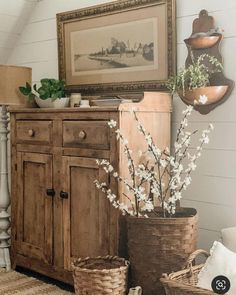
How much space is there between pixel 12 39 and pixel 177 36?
1.54m

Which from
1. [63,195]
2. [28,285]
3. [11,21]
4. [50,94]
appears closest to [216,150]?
[63,195]

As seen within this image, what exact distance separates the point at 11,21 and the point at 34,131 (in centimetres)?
105

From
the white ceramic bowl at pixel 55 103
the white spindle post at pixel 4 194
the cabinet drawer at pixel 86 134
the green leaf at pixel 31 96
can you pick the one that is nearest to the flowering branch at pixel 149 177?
the cabinet drawer at pixel 86 134

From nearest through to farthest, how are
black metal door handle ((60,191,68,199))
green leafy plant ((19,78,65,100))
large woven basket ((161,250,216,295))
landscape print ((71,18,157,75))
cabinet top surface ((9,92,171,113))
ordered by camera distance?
1. large woven basket ((161,250,216,295))
2. cabinet top surface ((9,92,171,113))
3. black metal door handle ((60,191,68,199))
4. landscape print ((71,18,157,75))
5. green leafy plant ((19,78,65,100))

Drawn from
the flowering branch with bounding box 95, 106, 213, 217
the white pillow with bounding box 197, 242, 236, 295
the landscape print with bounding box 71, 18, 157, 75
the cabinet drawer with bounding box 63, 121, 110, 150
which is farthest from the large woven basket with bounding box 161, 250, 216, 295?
the landscape print with bounding box 71, 18, 157, 75

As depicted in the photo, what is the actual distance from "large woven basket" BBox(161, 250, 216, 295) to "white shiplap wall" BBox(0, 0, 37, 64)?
7.37ft

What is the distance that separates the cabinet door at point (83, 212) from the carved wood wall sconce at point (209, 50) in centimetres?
70

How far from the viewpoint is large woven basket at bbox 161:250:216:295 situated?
2250mm

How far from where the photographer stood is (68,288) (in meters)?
3.22

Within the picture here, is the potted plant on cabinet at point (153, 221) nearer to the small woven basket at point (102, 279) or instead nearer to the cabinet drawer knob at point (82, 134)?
the small woven basket at point (102, 279)

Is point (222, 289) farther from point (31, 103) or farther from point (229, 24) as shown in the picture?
point (31, 103)

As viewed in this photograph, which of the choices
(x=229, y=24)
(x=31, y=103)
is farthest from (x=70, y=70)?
(x=229, y=24)

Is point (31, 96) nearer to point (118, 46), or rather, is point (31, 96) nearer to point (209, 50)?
point (118, 46)

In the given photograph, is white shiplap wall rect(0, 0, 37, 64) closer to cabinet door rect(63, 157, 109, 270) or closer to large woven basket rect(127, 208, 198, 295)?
cabinet door rect(63, 157, 109, 270)
